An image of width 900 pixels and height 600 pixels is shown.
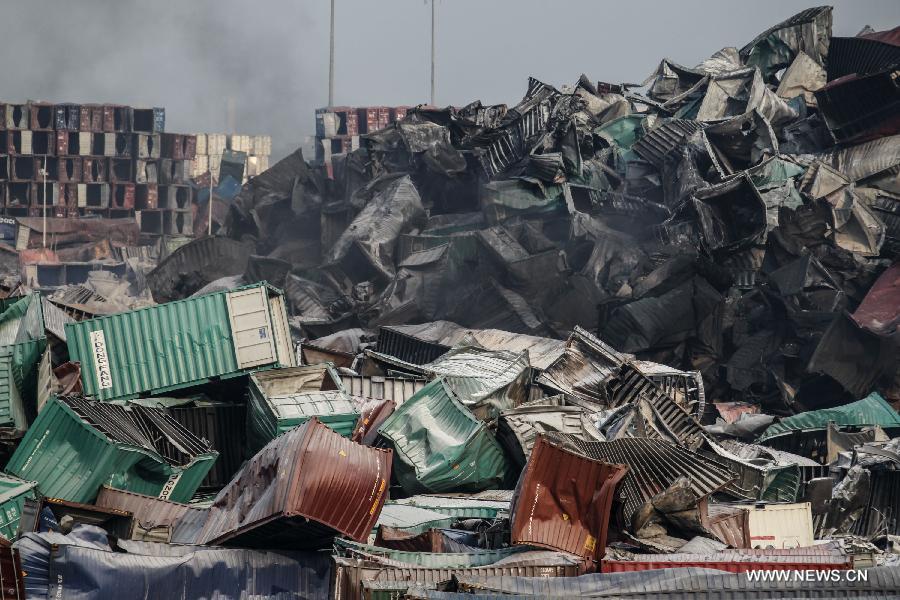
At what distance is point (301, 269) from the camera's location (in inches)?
1416

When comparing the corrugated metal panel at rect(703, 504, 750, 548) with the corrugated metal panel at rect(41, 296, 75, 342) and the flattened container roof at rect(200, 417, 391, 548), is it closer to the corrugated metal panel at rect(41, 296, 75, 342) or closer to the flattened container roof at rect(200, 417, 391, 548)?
the flattened container roof at rect(200, 417, 391, 548)

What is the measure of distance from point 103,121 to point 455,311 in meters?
43.7

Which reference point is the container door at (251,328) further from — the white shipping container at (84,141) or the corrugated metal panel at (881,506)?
the white shipping container at (84,141)

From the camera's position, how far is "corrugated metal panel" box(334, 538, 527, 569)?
13883 millimetres

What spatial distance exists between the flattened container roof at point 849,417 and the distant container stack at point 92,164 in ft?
161

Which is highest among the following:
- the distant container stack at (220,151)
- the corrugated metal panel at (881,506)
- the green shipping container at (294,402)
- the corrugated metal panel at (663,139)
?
the distant container stack at (220,151)

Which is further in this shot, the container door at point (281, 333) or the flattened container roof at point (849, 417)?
the flattened container roof at point (849, 417)

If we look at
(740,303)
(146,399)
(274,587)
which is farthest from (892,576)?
(740,303)

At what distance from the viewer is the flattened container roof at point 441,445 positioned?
1930cm

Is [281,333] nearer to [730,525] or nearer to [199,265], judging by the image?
[730,525]

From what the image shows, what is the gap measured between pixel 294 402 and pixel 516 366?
5.71 meters

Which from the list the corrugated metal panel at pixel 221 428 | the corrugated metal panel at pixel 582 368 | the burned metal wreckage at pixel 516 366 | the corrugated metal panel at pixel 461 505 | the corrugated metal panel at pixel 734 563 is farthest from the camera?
the corrugated metal panel at pixel 582 368

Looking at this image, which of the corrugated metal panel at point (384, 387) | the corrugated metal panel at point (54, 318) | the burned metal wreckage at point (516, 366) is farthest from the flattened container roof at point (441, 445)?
the corrugated metal panel at point (54, 318)

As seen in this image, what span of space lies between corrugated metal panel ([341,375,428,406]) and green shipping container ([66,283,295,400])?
145 cm
